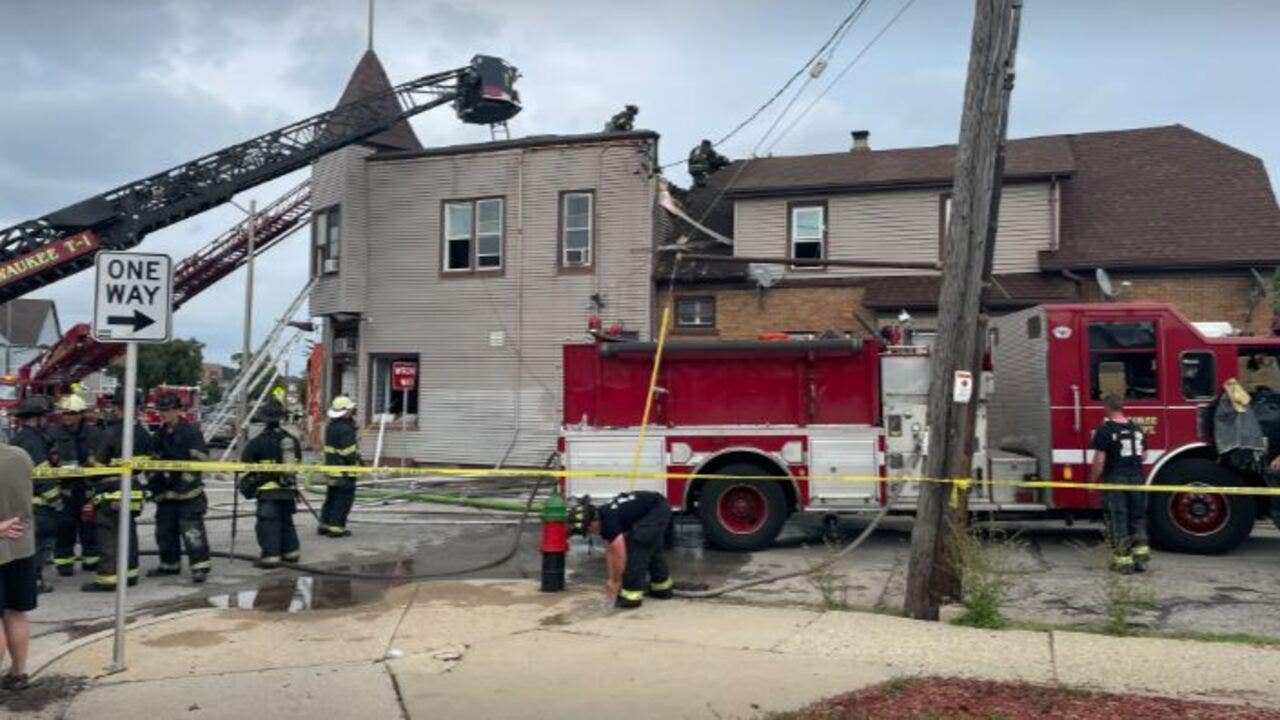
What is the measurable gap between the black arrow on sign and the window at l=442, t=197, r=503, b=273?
1458cm

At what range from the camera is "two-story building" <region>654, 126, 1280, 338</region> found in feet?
59.0

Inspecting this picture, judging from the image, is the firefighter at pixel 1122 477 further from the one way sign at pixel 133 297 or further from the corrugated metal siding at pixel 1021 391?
the one way sign at pixel 133 297

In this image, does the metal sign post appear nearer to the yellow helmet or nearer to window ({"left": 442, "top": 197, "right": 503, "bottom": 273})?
the yellow helmet

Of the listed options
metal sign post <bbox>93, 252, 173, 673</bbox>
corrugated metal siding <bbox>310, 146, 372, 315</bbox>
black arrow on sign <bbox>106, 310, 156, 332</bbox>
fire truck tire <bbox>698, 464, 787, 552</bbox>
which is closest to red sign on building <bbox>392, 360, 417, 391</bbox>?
corrugated metal siding <bbox>310, 146, 372, 315</bbox>

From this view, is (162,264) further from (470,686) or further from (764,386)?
(764,386)

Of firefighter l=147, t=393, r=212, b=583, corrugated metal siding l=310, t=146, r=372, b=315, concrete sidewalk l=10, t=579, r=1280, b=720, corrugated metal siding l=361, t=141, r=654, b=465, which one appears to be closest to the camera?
concrete sidewalk l=10, t=579, r=1280, b=720

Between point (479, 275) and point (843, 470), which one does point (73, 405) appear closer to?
point (843, 470)

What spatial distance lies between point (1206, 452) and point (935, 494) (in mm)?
4717

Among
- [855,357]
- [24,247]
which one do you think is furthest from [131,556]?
[24,247]

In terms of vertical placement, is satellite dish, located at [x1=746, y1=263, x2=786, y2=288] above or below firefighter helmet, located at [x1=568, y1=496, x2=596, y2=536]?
above

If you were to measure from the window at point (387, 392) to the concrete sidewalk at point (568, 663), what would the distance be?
14082 mm

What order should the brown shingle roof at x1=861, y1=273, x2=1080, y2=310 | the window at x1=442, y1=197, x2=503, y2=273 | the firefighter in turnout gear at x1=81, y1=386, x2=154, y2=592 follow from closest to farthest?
the firefighter in turnout gear at x1=81, y1=386, x2=154, y2=592 < the brown shingle roof at x1=861, y1=273, x2=1080, y2=310 < the window at x1=442, y1=197, x2=503, y2=273

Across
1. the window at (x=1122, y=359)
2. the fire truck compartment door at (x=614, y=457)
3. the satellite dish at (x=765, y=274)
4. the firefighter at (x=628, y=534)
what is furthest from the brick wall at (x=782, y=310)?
the firefighter at (x=628, y=534)

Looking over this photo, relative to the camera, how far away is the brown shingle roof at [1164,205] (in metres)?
17.9
